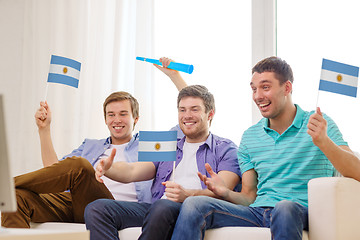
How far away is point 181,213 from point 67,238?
86 cm

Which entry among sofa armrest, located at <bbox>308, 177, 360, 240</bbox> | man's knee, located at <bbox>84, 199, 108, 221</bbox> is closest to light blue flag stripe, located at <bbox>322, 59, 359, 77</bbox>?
sofa armrest, located at <bbox>308, 177, 360, 240</bbox>

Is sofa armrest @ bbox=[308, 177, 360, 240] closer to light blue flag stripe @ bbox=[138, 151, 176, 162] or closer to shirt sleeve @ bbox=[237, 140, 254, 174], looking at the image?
shirt sleeve @ bbox=[237, 140, 254, 174]

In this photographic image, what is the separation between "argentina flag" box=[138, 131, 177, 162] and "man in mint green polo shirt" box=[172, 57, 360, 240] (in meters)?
0.24

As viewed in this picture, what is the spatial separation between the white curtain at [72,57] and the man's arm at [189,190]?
1.17 meters

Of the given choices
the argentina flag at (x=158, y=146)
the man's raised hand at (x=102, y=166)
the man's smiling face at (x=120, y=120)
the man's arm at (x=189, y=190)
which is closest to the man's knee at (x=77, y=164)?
the man's raised hand at (x=102, y=166)

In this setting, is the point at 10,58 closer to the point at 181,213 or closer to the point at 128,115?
the point at 128,115

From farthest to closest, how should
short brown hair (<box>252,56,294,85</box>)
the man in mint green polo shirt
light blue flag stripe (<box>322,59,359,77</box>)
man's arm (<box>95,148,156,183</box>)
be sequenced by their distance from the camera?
man's arm (<box>95,148,156,183</box>)
short brown hair (<box>252,56,294,85</box>)
light blue flag stripe (<box>322,59,359,77</box>)
the man in mint green polo shirt

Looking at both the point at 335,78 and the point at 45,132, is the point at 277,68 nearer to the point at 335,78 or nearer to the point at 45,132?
the point at 335,78

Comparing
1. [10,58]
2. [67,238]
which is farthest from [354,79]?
[10,58]

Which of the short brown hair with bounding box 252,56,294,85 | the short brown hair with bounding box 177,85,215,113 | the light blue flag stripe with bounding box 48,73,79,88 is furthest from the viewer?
the light blue flag stripe with bounding box 48,73,79,88

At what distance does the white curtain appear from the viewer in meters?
3.48

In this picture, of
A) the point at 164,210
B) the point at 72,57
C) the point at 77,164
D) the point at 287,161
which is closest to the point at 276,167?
the point at 287,161

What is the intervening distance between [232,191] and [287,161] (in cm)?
28

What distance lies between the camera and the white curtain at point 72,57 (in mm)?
3484
